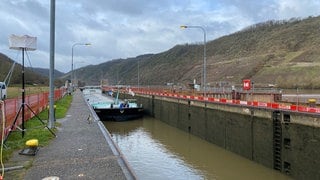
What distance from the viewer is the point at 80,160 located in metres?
12.1

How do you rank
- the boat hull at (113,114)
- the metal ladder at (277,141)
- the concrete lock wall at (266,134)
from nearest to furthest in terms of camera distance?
the concrete lock wall at (266,134), the metal ladder at (277,141), the boat hull at (113,114)

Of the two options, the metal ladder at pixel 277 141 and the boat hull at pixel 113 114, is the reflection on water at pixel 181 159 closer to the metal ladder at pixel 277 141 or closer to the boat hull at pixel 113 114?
the metal ladder at pixel 277 141

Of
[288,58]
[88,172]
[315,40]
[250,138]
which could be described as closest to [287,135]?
[250,138]

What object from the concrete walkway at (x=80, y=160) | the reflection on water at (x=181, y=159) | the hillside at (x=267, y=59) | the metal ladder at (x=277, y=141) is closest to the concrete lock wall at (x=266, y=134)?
the metal ladder at (x=277, y=141)

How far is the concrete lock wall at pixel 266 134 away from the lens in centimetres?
1516

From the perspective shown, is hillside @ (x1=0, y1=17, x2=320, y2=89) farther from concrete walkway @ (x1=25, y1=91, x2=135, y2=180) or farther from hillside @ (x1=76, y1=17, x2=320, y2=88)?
concrete walkway @ (x1=25, y1=91, x2=135, y2=180)

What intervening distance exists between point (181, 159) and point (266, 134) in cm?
471

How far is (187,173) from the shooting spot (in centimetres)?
1775

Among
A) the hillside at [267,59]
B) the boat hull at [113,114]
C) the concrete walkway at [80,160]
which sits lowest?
the boat hull at [113,114]

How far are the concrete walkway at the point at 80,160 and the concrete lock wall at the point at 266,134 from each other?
6877 millimetres

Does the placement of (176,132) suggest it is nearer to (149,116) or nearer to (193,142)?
(193,142)

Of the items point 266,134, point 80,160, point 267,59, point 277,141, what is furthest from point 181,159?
point 267,59

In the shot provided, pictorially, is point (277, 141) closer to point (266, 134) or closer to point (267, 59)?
point (266, 134)

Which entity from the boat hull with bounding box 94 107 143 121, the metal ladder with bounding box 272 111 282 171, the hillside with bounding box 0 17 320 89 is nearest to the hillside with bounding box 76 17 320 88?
the hillside with bounding box 0 17 320 89
